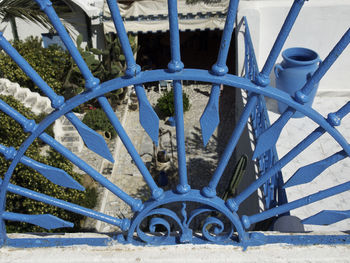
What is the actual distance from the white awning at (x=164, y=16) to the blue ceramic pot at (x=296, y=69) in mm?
3521

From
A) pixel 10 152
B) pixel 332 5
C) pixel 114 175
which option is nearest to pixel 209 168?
pixel 114 175

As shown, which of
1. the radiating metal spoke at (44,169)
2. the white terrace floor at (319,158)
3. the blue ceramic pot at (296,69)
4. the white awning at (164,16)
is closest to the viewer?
the radiating metal spoke at (44,169)

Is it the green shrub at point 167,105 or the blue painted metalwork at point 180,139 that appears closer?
the blue painted metalwork at point 180,139

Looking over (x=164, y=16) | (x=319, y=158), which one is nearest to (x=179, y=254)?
(x=319, y=158)

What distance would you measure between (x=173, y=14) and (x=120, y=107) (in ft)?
26.4

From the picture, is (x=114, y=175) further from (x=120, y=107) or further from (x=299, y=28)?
(x=299, y=28)

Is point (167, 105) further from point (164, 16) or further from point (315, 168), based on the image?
point (315, 168)

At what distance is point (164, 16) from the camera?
9070 mm

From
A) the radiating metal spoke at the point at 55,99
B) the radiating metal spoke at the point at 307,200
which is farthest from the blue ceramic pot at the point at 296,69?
the radiating metal spoke at the point at 55,99

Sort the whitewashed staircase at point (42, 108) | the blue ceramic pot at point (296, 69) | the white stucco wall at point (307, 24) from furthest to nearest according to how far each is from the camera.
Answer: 1. the whitewashed staircase at point (42, 108)
2. the white stucco wall at point (307, 24)
3. the blue ceramic pot at point (296, 69)

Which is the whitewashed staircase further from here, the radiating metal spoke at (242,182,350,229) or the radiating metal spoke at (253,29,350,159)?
the radiating metal spoke at (253,29,350,159)

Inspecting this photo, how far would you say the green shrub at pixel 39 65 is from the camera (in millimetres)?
7898

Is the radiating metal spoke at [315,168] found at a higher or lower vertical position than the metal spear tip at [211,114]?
lower

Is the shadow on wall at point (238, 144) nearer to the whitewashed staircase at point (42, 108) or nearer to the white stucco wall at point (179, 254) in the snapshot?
the white stucco wall at point (179, 254)
